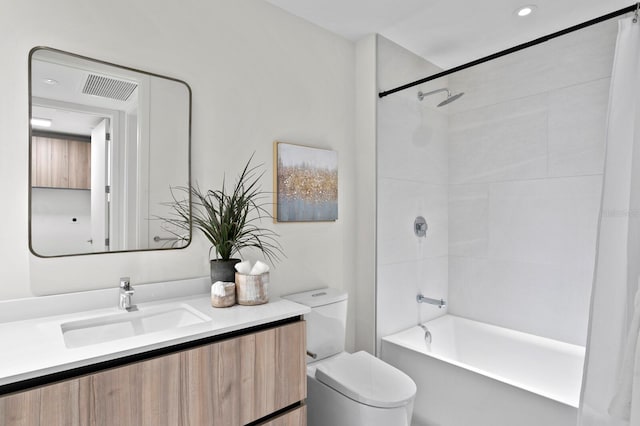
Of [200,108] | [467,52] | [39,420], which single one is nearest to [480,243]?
[467,52]

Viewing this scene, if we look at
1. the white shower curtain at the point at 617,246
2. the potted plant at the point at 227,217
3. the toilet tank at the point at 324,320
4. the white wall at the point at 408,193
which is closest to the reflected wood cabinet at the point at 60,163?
the potted plant at the point at 227,217

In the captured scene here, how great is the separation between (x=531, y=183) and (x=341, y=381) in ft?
5.85

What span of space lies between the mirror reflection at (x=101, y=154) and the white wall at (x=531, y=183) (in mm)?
2039

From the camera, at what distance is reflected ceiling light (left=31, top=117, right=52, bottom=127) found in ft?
4.33

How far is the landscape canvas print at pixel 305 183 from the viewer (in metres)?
1.98

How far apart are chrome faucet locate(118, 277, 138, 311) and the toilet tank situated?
2.53 ft

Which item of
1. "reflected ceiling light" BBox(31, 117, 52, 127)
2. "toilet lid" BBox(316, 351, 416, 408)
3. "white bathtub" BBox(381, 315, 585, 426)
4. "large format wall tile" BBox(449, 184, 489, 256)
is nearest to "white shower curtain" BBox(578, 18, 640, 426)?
"white bathtub" BBox(381, 315, 585, 426)

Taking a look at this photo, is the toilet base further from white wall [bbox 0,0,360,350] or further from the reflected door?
the reflected door

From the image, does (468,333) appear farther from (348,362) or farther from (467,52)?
(467,52)

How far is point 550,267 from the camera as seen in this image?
2309mm

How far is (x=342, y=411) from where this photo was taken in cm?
160

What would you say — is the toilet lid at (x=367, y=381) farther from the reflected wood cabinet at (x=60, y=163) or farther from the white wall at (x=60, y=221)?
the reflected wood cabinet at (x=60, y=163)

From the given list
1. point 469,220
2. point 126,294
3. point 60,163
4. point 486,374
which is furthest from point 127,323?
point 469,220

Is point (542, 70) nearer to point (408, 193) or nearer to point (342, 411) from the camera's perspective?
point (408, 193)
